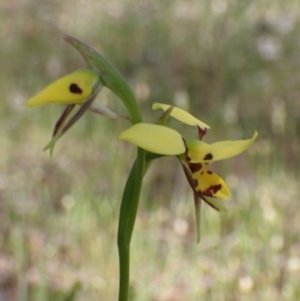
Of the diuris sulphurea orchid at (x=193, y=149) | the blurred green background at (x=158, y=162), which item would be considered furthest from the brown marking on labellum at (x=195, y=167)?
the blurred green background at (x=158, y=162)

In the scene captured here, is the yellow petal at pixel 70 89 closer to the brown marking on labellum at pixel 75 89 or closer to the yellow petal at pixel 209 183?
the brown marking on labellum at pixel 75 89

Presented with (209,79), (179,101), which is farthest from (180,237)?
(209,79)

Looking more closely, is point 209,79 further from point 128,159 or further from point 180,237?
point 180,237

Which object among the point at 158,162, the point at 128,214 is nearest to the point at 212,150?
the point at 128,214

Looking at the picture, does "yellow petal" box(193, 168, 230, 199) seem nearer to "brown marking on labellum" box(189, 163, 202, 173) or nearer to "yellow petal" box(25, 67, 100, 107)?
A: "brown marking on labellum" box(189, 163, 202, 173)

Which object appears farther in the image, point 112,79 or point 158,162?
point 158,162

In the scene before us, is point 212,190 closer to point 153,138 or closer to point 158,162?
point 153,138

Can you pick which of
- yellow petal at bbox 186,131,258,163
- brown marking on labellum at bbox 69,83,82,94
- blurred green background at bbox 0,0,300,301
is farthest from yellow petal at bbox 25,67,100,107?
blurred green background at bbox 0,0,300,301
